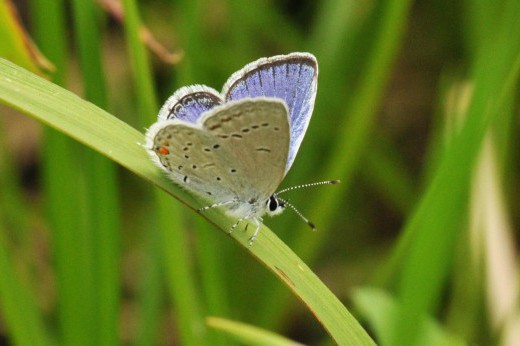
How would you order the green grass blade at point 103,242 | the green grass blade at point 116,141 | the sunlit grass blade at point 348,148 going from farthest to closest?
the sunlit grass blade at point 348,148 → the green grass blade at point 103,242 → the green grass blade at point 116,141

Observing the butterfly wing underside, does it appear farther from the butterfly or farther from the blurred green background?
the blurred green background

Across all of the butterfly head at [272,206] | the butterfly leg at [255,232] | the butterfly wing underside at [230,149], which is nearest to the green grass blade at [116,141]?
the butterfly leg at [255,232]

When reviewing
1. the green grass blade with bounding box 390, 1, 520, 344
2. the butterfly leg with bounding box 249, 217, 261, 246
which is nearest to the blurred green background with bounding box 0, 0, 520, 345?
the green grass blade with bounding box 390, 1, 520, 344

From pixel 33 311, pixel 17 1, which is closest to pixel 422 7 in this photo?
pixel 17 1

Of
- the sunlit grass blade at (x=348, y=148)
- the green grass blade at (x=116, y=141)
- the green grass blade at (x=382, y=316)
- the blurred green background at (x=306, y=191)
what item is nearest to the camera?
the green grass blade at (x=116, y=141)

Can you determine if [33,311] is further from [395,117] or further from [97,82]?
[395,117]

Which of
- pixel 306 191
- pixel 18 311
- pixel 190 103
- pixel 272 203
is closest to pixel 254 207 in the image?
pixel 272 203

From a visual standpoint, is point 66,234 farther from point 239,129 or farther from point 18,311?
point 239,129

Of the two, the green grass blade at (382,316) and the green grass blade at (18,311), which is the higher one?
the green grass blade at (382,316)

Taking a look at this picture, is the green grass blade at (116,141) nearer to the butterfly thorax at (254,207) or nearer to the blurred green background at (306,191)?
the blurred green background at (306,191)

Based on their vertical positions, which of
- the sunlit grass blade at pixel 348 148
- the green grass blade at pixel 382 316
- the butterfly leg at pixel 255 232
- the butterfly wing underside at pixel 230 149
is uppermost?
the sunlit grass blade at pixel 348 148
